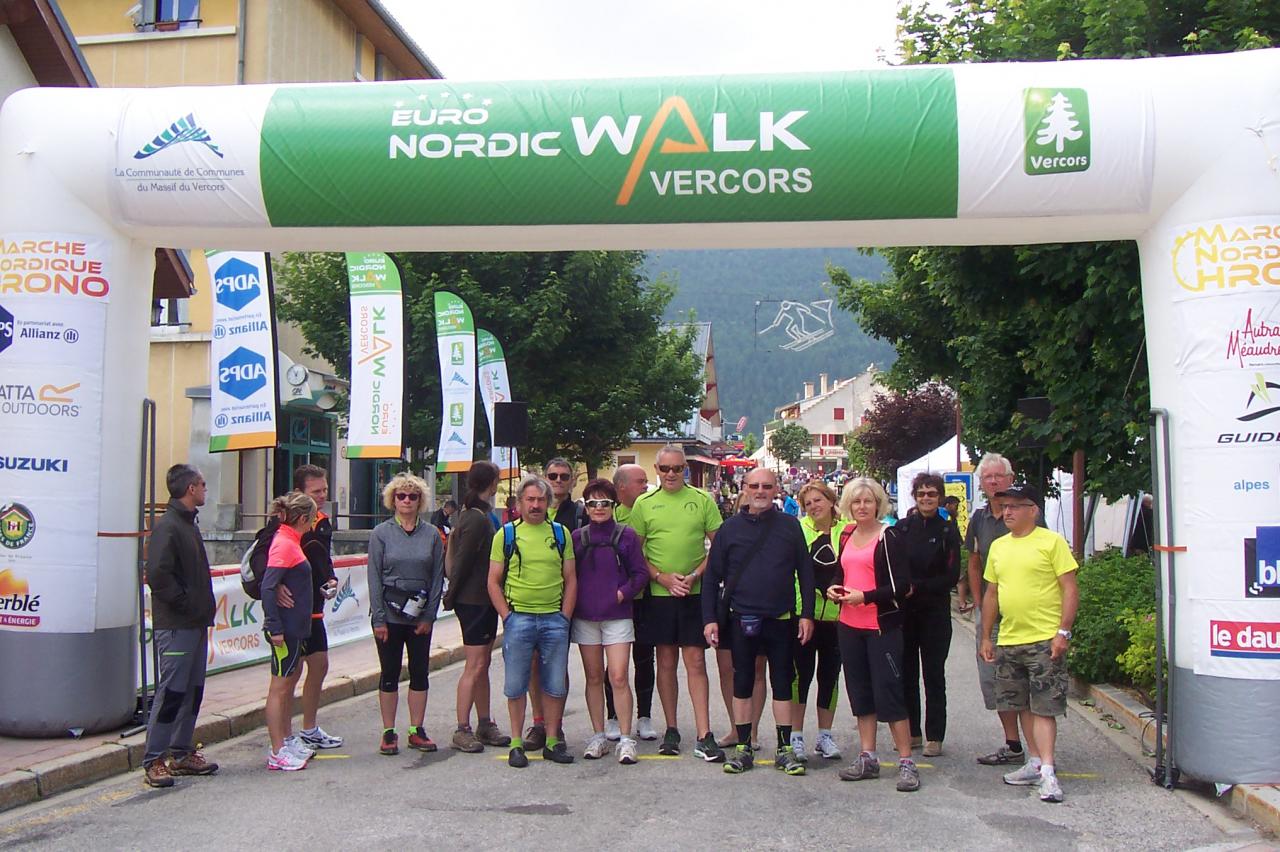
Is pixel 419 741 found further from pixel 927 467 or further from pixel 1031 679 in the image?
pixel 927 467

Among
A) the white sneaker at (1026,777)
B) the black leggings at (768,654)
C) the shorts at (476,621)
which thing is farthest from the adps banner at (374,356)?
the white sneaker at (1026,777)

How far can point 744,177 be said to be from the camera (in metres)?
7.02

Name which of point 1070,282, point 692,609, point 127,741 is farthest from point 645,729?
point 1070,282

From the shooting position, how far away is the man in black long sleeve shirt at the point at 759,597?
22.7 ft

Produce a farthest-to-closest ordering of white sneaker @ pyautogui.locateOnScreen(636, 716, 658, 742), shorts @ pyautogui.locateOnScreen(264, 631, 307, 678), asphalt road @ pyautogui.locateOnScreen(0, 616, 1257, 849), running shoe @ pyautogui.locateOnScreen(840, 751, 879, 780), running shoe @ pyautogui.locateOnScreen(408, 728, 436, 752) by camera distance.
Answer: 1. white sneaker @ pyautogui.locateOnScreen(636, 716, 658, 742)
2. running shoe @ pyautogui.locateOnScreen(408, 728, 436, 752)
3. shorts @ pyautogui.locateOnScreen(264, 631, 307, 678)
4. running shoe @ pyautogui.locateOnScreen(840, 751, 879, 780)
5. asphalt road @ pyautogui.locateOnScreen(0, 616, 1257, 849)

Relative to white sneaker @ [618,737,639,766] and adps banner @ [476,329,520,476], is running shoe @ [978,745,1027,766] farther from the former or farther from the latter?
adps banner @ [476,329,520,476]

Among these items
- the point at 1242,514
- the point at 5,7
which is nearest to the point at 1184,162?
the point at 1242,514

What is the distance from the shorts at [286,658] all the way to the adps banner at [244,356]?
4.63 meters

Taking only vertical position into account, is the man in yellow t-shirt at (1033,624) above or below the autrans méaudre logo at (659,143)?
below

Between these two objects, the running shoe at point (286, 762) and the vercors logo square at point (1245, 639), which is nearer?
the vercors logo square at point (1245, 639)

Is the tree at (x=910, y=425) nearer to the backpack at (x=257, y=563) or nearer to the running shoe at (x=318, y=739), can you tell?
the running shoe at (x=318, y=739)

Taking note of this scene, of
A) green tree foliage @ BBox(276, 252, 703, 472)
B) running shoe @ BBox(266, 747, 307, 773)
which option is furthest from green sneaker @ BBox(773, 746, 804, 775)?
green tree foliage @ BBox(276, 252, 703, 472)

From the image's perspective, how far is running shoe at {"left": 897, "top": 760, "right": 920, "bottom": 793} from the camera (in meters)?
6.48

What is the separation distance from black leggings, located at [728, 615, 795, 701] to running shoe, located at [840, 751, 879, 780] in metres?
0.55
